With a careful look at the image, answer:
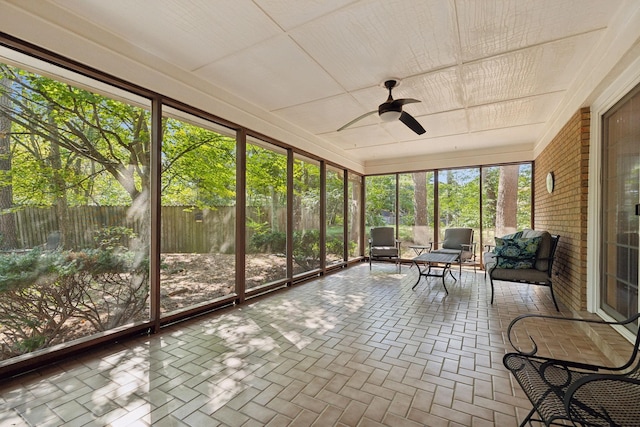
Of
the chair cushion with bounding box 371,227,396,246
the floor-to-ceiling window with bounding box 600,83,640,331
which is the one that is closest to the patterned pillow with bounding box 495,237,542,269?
the floor-to-ceiling window with bounding box 600,83,640,331

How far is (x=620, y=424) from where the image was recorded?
1082 mm

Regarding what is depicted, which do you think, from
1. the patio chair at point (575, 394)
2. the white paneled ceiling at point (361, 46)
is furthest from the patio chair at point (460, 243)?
the patio chair at point (575, 394)

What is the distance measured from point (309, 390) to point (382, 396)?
0.48 metres

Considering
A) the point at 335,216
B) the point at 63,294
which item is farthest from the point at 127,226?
the point at 335,216

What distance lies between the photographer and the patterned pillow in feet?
12.2

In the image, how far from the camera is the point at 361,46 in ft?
8.51

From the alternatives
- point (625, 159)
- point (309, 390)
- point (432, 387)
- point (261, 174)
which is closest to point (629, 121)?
point (625, 159)

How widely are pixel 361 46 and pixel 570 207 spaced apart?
316cm

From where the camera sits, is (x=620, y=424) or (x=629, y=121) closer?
(x=620, y=424)

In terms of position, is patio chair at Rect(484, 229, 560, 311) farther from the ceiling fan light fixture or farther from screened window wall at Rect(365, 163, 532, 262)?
the ceiling fan light fixture

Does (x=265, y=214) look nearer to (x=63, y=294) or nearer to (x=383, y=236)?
(x=63, y=294)

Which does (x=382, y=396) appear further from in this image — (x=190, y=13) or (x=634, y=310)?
(x=190, y=13)

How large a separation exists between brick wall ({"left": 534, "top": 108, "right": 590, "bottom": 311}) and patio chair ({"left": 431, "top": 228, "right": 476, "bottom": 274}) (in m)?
1.41

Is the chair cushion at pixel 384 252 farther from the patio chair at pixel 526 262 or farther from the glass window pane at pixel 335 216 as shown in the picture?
the patio chair at pixel 526 262
